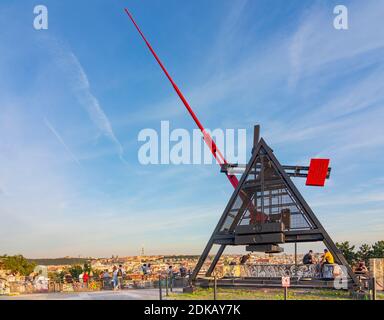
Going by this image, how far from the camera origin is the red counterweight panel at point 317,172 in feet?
65.7

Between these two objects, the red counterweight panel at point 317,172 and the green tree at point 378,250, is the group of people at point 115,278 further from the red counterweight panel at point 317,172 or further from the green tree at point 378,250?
the green tree at point 378,250

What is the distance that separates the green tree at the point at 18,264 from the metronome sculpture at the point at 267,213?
37.5m

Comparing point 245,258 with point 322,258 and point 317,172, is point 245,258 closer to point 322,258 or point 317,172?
point 322,258

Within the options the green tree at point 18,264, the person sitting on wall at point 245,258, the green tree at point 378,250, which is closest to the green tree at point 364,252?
the green tree at point 378,250

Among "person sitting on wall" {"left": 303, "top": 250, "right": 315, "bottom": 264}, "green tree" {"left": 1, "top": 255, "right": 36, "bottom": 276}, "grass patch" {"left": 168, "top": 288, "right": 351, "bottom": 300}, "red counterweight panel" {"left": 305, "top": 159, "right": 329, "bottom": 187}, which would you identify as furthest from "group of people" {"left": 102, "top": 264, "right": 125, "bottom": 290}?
"green tree" {"left": 1, "top": 255, "right": 36, "bottom": 276}

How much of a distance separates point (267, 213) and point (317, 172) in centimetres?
298

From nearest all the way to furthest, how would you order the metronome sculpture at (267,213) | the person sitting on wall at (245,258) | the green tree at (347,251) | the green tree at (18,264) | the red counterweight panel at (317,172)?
the metronome sculpture at (267,213) < the red counterweight panel at (317,172) < the person sitting on wall at (245,258) < the green tree at (347,251) < the green tree at (18,264)

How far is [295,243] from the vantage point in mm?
19391

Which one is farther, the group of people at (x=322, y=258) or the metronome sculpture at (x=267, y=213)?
the metronome sculpture at (x=267, y=213)

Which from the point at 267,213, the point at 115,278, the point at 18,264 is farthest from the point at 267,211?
the point at 18,264

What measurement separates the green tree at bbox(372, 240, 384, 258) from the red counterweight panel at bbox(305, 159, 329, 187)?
72.8ft

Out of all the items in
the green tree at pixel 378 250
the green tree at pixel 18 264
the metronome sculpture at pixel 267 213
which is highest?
the metronome sculpture at pixel 267 213
